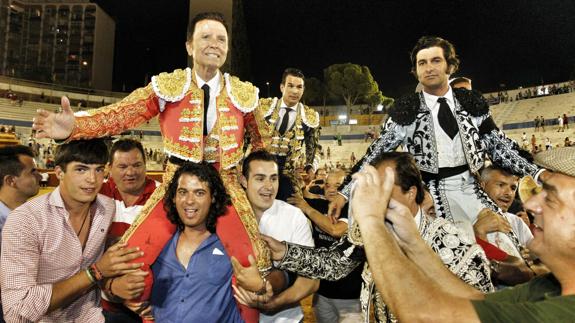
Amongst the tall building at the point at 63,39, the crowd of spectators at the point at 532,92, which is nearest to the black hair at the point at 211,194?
the crowd of spectators at the point at 532,92

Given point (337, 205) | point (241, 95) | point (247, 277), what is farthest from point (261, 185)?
point (247, 277)

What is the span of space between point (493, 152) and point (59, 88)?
4461 cm

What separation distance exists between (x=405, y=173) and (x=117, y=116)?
6.16ft

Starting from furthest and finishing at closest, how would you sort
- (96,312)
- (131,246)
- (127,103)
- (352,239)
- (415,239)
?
1. (127,103)
2. (96,312)
3. (131,246)
4. (352,239)
5. (415,239)

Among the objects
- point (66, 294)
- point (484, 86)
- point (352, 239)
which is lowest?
point (66, 294)

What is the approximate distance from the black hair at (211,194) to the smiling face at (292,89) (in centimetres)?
357

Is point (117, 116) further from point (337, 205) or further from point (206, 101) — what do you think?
point (337, 205)

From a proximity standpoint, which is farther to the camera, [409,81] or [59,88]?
[409,81]

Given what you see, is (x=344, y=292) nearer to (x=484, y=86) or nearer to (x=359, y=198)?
(x=359, y=198)

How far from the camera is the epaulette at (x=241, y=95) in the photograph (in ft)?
9.87

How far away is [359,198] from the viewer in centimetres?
133

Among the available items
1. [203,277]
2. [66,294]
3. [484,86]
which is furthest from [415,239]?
[484,86]

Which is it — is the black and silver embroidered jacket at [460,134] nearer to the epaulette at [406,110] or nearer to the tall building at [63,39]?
the epaulette at [406,110]

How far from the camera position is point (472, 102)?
10.2 feet
